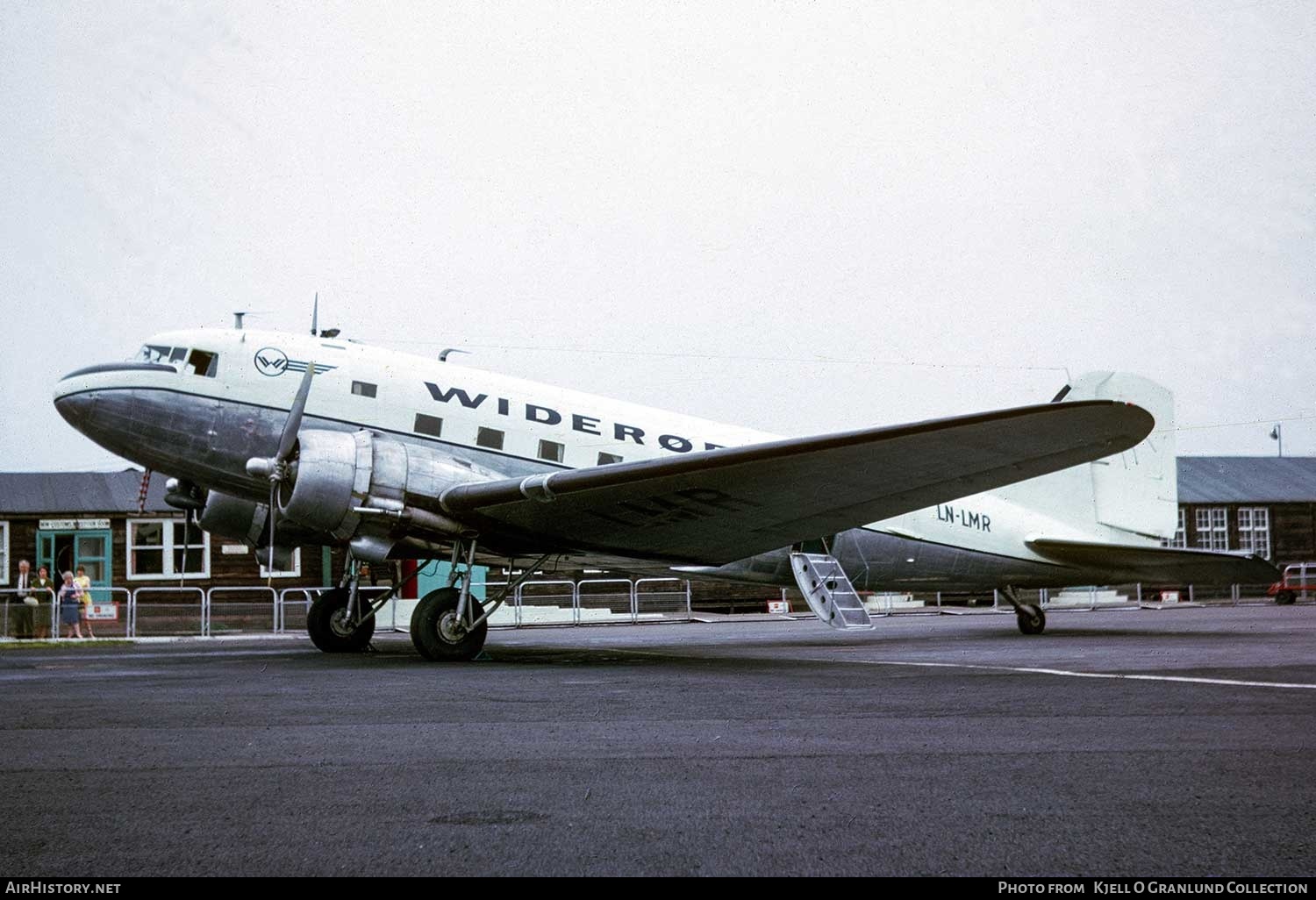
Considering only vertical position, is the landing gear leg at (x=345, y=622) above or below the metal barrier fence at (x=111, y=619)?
above

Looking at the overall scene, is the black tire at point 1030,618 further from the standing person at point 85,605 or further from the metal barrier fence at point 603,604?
the standing person at point 85,605

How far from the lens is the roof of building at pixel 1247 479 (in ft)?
172

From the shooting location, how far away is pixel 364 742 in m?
7.01

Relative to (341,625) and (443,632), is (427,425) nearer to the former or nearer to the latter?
(443,632)

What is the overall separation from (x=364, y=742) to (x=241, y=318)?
41.3 feet

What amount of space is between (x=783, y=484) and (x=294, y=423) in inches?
232

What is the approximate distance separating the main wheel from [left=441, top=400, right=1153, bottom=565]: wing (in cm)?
110

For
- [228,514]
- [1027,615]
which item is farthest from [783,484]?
[1027,615]

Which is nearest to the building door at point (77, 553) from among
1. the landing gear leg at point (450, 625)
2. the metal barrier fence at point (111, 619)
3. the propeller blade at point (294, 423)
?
the metal barrier fence at point (111, 619)

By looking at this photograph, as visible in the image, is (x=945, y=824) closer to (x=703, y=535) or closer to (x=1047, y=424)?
(x=1047, y=424)

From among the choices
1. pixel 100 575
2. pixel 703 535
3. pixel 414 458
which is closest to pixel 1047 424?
pixel 703 535

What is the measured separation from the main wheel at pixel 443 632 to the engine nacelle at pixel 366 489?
87 centimetres

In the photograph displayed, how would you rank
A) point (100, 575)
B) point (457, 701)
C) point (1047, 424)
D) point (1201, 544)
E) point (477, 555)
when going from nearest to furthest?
point (457, 701), point (1047, 424), point (477, 555), point (100, 575), point (1201, 544)

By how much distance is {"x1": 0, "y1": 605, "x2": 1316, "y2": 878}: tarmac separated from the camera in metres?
4.20
